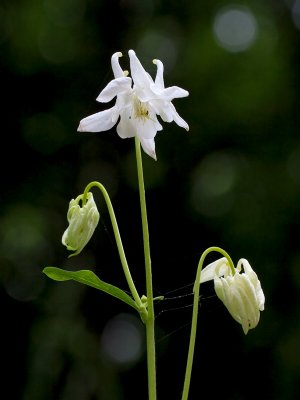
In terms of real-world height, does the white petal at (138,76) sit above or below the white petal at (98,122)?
above

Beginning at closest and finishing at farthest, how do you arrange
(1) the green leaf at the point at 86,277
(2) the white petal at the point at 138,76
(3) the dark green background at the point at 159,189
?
(1) the green leaf at the point at 86,277 → (2) the white petal at the point at 138,76 → (3) the dark green background at the point at 159,189

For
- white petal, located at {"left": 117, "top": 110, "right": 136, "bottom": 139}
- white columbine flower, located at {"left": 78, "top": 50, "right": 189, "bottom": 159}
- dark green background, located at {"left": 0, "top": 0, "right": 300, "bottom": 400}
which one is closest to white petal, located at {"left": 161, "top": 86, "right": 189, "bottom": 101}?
white columbine flower, located at {"left": 78, "top": 50, "right": 189, "bottom": 159}

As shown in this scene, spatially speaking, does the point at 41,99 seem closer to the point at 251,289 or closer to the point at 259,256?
the point at 259,256

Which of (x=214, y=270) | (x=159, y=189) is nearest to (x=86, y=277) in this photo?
(x=214, y=270)

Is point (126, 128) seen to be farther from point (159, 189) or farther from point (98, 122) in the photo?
point (159, 189)

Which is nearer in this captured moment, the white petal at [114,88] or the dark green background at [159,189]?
the white petal at [114,88]

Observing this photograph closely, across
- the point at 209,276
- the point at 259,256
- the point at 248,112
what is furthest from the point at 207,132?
the point at 209,276

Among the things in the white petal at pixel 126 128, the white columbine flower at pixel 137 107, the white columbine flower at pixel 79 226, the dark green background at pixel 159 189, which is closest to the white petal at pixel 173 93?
the white columbine flower at pixel 137 107

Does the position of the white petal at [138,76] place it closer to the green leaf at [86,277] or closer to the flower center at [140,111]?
the flower center at [140,111]
